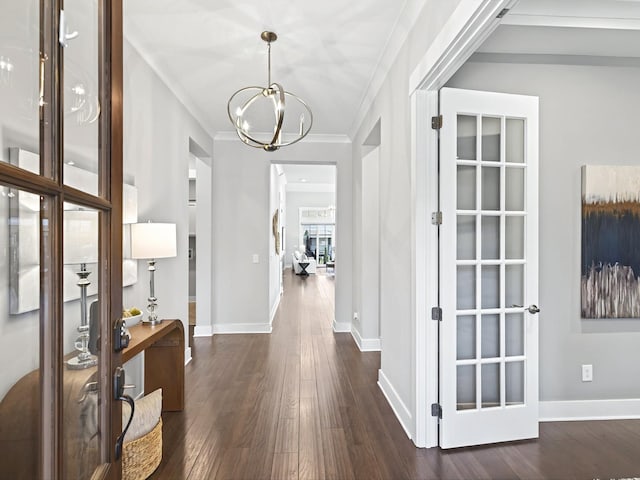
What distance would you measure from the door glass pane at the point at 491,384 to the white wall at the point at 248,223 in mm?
2821

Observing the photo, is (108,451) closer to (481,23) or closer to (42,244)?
(42,244)

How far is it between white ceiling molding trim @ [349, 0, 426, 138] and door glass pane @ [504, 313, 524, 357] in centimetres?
210

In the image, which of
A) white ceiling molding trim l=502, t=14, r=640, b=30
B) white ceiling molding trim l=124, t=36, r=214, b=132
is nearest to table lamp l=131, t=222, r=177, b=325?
white ceiling molding trim l=124, t=36, r=214, b=132

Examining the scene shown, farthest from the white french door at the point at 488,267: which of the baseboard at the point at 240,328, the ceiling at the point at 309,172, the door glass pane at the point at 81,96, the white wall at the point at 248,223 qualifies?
the ceiling at the point at 309,172

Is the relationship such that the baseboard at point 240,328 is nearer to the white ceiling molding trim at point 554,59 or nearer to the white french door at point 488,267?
the white french door at point 488,267

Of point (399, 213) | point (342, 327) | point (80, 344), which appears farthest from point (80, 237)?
point (342, 327)

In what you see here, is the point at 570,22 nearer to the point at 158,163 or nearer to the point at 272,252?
the point at 158,163

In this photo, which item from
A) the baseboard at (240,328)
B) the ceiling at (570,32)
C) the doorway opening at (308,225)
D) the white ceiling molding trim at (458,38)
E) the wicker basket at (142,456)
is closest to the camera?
the white ceiling molding trim at (458,38)

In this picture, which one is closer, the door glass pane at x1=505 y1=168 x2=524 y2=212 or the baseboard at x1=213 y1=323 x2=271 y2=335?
the door glass pane at x1=505 y1=168 x2=524 y2=212

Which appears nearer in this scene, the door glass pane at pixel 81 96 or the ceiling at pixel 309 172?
the door glass pane at pixel 81 96

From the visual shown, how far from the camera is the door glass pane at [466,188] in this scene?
228 cm

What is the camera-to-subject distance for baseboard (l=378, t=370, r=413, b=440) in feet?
7.90

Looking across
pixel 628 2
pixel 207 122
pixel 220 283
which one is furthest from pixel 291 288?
pixel 628 2

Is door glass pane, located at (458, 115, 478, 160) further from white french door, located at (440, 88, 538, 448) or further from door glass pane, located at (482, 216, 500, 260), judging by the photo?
door glass pane, located at (482, 216, 500, 260)
